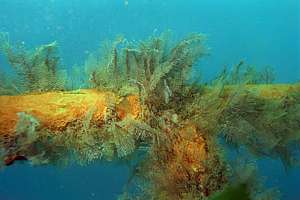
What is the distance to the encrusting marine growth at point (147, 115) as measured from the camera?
3.35 meters

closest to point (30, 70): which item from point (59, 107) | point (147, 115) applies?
point (59, 107)

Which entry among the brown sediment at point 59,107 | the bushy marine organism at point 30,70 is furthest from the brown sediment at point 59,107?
the bushy marine organism at point 30,70

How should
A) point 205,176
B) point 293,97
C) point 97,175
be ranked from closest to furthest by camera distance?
point 205,176
point 293,97
point 97,175

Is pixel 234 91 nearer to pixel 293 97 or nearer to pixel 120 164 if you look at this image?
pixel 293 97

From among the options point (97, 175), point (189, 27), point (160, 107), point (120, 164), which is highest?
point (189, 27)

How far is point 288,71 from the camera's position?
31.8 m

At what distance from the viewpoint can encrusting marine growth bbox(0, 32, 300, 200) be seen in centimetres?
335

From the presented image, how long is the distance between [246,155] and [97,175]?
119ft

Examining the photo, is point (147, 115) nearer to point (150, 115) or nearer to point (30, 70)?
point (150, 115)

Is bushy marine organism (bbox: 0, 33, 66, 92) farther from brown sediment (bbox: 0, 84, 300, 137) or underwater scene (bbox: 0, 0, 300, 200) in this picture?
brown sediment (bbox: 0, 84, 300, 137)

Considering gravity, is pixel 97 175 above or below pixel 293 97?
below

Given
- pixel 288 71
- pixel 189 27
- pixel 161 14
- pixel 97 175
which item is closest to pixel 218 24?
pixel 189 27

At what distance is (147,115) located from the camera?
11.7ft

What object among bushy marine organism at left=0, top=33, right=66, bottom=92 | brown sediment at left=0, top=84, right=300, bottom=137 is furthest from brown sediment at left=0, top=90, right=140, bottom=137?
bushy marine organism at left=0, top=33, right=66, bottom=92
